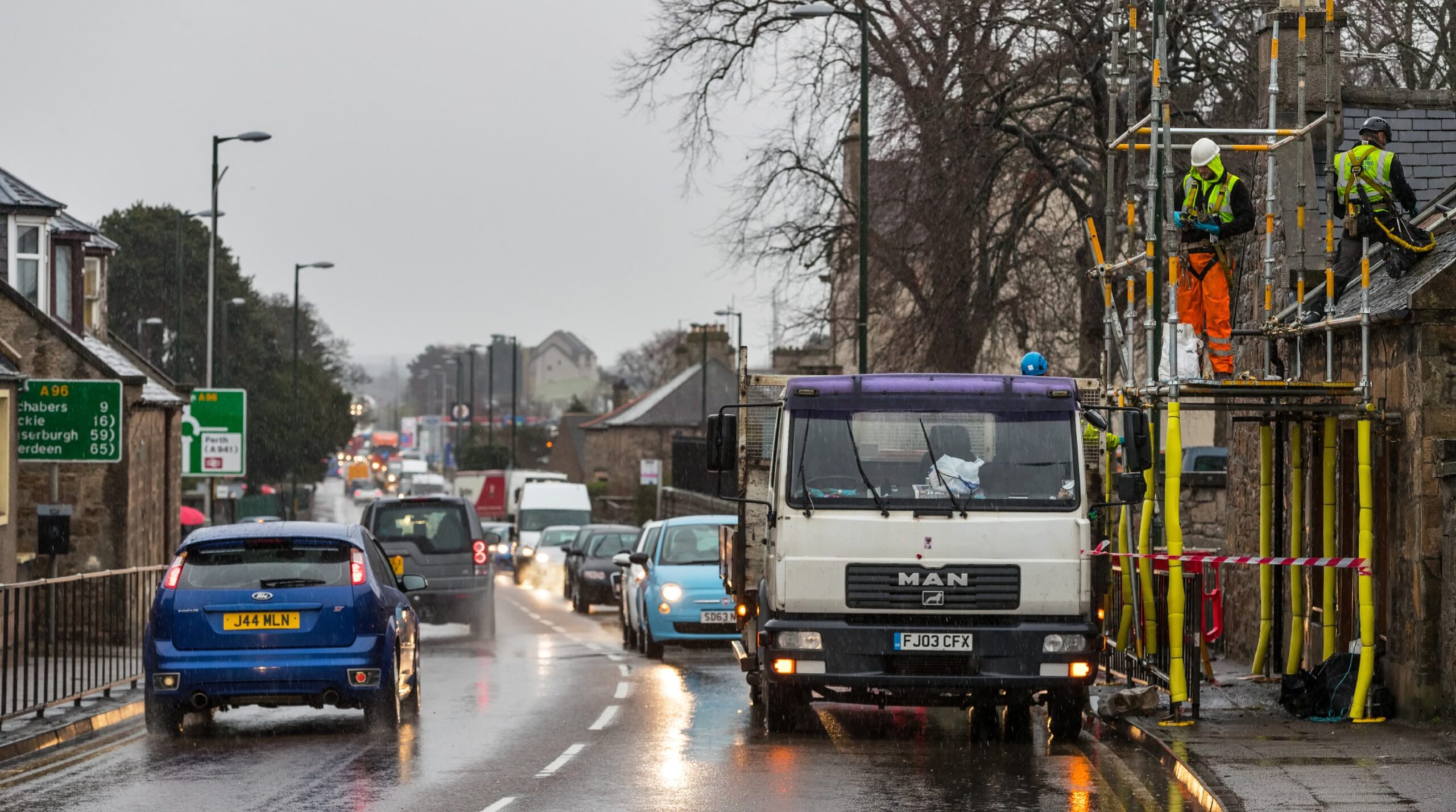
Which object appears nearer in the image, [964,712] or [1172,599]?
[1172,599]

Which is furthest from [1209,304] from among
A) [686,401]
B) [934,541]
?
[686,401]

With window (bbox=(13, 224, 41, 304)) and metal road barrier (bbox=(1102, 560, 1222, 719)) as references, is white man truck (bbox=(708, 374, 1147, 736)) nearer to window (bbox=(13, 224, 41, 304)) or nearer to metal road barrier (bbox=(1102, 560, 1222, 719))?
metal road barrier (bbox=(1102, 560, 1222, 719))

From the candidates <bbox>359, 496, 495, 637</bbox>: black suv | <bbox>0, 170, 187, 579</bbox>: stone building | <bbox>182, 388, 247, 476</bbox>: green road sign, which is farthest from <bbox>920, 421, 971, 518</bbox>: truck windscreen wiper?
<bbox>182, 388, 247, 476</bbox>: green road sign

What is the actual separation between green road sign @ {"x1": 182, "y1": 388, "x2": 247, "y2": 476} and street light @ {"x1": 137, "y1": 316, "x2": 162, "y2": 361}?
33415 mm

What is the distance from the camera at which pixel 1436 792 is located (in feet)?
34.5

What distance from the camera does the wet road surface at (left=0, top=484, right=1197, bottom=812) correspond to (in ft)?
35.9

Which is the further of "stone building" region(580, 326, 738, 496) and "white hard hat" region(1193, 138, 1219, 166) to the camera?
"stone building" region(580, 326, 738, 496)

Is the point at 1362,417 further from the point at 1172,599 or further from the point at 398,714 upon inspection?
the point at 398,714

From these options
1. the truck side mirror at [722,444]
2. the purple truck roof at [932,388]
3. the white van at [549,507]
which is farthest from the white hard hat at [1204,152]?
the white van at [549,507]

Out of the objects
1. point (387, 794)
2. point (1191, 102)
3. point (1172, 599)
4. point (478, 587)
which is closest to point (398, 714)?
point (387, 794)

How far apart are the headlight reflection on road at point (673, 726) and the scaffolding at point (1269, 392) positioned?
3.52m

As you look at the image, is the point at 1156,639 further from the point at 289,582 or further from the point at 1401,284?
the point at 289,582

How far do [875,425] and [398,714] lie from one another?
440cm

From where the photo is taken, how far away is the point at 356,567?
1468 cm
